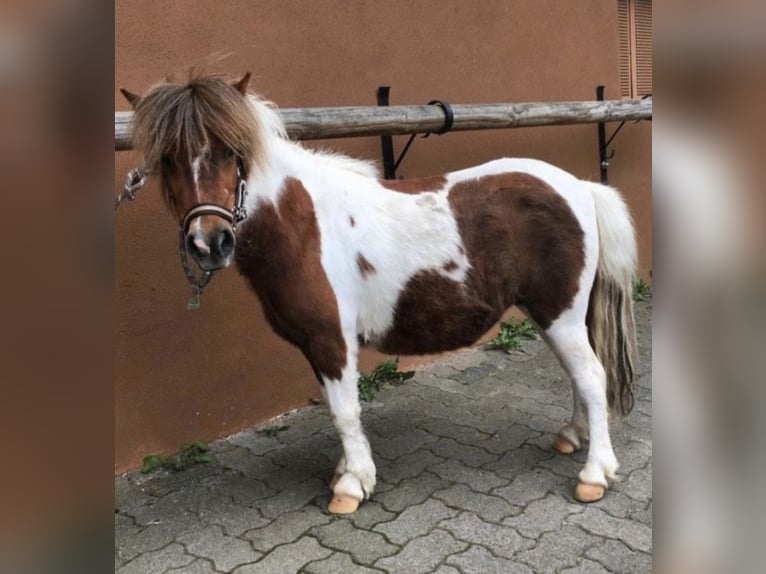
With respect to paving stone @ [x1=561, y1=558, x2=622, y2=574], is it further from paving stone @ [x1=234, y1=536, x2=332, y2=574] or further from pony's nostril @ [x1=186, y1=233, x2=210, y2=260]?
pony's nostril @ [x1=186, y1=233, x2=210, y2=260]

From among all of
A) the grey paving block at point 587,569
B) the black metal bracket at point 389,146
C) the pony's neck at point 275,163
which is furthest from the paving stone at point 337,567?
the black metal bracket at point 389,146

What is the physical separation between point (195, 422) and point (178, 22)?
1.87 m

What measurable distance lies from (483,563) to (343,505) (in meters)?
0.62

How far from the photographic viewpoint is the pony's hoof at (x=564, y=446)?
2.94 meters

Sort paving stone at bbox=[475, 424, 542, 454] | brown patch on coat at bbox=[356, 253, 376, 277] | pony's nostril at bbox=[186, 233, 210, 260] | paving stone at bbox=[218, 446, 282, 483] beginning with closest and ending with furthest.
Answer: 1. pony's nostril at bbox=[186, 233, 210, 260]
2. brown patch on coat at bbox=[356, 253, 376, 277]
3. paving stone at bbox=[218, 446, 282, 483]
4. paving stone at bbox=[475, 424, 542, 454]

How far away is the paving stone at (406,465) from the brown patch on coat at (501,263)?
0.66 metres

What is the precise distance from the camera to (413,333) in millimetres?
2627

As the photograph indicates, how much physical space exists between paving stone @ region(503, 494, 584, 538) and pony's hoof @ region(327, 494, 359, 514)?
1.92ft

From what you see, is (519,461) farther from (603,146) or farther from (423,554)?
(603,146)

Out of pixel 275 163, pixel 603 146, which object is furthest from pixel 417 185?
pixel 603 146

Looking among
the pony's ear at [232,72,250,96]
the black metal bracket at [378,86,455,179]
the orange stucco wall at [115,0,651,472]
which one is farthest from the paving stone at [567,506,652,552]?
the black metal bracket at [378,86,455,179]

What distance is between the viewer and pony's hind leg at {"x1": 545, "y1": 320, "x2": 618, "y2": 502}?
2.58m

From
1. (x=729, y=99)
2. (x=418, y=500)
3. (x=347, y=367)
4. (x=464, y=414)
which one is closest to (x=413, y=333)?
(x=347, y=367)

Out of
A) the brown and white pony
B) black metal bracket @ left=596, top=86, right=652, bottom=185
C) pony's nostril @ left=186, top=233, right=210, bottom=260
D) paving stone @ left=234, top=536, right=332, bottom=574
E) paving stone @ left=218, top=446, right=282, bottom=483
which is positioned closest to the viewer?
pony's nostril @ left=186, top=233, right=210, bottom=260
